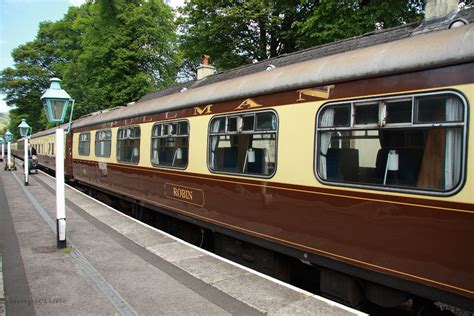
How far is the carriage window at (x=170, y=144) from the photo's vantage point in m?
7.11

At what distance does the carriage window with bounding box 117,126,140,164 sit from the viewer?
30.4ft

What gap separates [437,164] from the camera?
131 inches

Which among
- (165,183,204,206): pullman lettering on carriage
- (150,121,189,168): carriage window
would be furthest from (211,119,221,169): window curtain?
(150,121,189,168): carriage window

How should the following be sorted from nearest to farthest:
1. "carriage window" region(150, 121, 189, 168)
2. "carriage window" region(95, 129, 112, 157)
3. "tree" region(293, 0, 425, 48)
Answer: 1. "carriage window" region(150, 121, 189, 168)
2. "carriage window" region(95, 129, 112, 157)
3. "tree" region(293, 0, 425, 48)

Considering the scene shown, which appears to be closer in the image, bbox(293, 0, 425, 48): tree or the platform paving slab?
the platform paving slab


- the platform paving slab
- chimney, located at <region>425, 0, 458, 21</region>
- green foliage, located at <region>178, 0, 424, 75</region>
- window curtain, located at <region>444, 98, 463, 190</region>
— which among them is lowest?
the platform paving slab

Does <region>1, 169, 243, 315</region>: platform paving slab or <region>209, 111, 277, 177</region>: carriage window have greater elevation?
<region>209, 111, 277, 177</region>: carriage window

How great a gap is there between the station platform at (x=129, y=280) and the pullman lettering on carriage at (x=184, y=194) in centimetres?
73

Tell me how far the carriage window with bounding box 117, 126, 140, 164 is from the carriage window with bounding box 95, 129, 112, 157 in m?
0.98

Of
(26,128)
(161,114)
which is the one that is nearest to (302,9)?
(161,114)

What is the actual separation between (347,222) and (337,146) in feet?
2.63

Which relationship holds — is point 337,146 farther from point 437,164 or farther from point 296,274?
point 296,274

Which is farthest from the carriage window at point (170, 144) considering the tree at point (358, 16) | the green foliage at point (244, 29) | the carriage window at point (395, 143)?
the green foliage at point (244, 29)

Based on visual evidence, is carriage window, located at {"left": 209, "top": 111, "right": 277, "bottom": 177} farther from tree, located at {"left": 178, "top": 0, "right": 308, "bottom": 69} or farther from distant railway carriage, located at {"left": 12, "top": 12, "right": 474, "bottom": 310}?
tree, located at {"left": 178, "top": 0, "right": 308, "bottom": 69}
